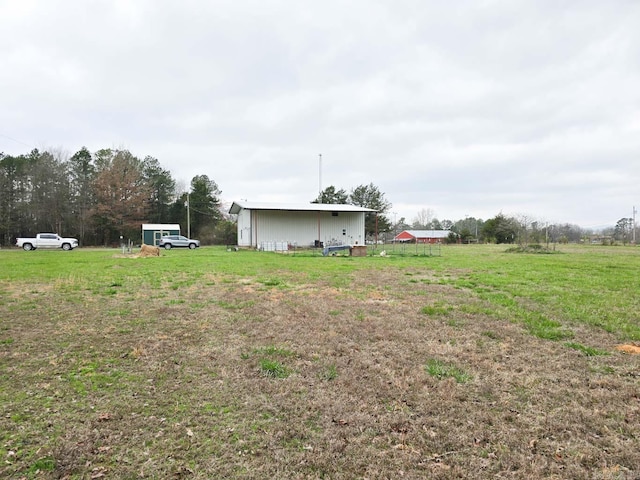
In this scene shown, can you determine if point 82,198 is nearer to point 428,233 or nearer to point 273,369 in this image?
point 273,369

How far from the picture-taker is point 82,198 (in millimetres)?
36281

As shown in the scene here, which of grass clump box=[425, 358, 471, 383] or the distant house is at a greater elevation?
the distant house

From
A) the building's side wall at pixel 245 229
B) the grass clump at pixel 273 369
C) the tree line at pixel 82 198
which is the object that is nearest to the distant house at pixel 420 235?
the tree line at pixel 82 198

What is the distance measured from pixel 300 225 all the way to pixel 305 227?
469 mm

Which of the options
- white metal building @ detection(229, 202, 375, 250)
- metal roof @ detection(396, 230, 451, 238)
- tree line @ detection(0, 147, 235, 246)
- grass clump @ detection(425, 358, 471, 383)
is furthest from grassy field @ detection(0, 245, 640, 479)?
metal roof @ detection(396, 230, 451, 238)

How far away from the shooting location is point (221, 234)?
127 ft

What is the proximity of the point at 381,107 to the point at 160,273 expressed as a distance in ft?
56.4

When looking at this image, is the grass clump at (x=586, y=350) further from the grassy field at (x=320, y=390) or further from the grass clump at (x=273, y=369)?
the grass clump at (x=273, y=369)

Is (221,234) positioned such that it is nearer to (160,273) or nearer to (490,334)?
(160,273)

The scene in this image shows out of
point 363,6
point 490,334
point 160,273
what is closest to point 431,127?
point 363,6

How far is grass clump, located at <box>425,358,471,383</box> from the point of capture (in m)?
3.25

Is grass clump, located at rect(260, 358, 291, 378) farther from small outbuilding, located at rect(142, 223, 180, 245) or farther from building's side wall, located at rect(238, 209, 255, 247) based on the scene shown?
small outbuilding, located at rect(142, 223, 180, 245)

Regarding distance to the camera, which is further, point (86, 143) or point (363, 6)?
point (86, 143)

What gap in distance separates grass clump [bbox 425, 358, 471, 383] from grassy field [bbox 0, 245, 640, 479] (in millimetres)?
23
